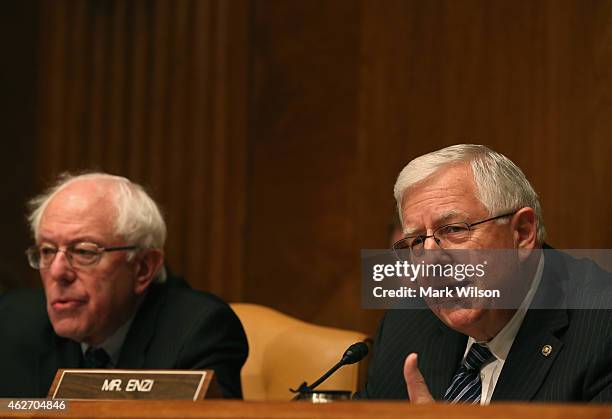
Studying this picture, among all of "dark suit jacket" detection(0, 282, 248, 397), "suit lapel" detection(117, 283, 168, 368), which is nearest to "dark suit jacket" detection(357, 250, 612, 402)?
"dark suit jacket" detection(0, 282, 248, 397)

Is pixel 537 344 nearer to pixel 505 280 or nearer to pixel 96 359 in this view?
pixel 505 280

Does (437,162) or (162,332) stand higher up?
(437,162)

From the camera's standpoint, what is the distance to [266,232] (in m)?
4.70

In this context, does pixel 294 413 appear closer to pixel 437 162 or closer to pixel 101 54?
pixel 437 162

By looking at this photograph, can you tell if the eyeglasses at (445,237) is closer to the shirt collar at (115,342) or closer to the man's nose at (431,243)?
the man's nose at (431,243)

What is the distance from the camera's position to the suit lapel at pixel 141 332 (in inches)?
119

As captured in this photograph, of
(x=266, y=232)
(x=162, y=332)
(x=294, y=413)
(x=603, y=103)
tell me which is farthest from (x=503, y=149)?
(x=294, y=413)

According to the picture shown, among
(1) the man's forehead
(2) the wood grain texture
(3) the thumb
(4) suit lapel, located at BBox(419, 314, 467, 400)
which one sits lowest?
(4) suit lapel, located at BBox(419, 314, 467, 400)

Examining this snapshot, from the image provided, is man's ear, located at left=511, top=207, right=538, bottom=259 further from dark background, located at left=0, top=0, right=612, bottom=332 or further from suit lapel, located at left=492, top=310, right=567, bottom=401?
dark background, located at left=0, top=0, right=612, bottom=332

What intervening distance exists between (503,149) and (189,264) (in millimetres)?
1675

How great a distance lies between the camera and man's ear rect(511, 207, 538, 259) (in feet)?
7.90

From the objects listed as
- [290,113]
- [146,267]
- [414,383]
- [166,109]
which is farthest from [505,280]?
[166,109]

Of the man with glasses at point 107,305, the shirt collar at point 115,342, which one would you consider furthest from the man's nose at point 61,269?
the shirt collar at point 115,342

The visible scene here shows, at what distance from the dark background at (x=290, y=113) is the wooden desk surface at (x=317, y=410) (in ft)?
7.66
